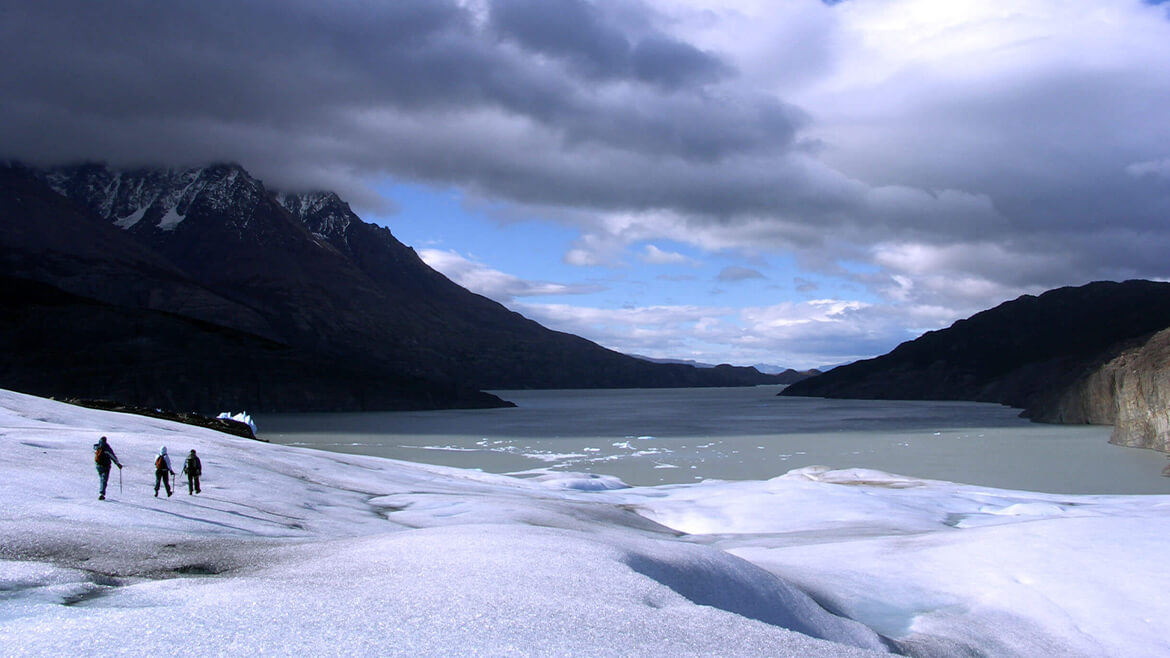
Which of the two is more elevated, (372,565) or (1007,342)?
(1007,342)

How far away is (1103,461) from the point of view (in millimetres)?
51188

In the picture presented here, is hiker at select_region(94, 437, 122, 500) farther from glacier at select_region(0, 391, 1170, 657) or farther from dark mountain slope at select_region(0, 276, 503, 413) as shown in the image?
dark mountain slope at select_region(0, 276, 503, 413)

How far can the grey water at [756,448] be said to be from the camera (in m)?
43.8

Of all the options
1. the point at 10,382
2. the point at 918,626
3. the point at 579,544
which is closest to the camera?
the point at 579,544

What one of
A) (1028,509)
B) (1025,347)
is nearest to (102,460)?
(1028,509)

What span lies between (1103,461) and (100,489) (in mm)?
54269

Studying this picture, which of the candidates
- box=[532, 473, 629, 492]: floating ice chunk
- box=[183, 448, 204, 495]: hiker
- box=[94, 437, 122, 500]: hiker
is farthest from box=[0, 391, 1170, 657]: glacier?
box=[532, 473, 629, 492]: floating ice chunk

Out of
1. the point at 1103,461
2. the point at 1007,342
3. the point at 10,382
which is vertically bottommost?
the point at 1103,461

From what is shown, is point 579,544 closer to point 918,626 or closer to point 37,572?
point 918,626

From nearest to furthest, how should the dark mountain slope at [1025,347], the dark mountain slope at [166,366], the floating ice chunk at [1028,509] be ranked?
the floating ice chunk at [1028,509]
the dark mountain slope at [166,366]
the dark mountain slope at [1025,347]

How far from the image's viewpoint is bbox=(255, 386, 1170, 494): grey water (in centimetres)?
4381

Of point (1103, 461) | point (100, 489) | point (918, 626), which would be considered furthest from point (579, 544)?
point (1103, 461)

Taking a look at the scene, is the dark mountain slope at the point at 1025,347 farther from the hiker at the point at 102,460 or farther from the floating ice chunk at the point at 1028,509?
the hiker at the point at 102,460

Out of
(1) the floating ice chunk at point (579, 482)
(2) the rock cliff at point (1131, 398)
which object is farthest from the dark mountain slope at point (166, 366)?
(1) the floating ice chunk at point (579, 482)
